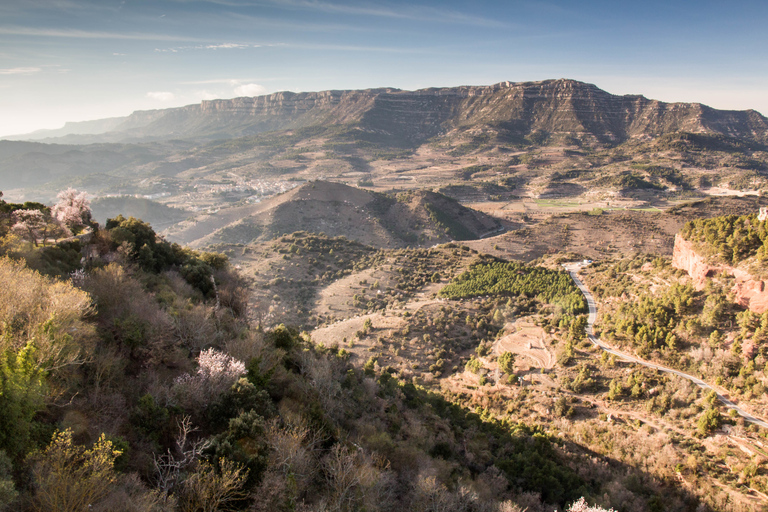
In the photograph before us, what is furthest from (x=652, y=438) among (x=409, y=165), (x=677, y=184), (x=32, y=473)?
(x=409, y=165)

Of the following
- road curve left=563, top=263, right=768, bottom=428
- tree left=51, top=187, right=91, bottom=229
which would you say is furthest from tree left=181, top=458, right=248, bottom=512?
road curve left=563, top=263, right=768, bottom=428

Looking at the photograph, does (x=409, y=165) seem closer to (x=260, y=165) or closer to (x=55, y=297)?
(x=260, y=165)

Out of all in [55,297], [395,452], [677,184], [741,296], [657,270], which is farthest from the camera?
[677,184]

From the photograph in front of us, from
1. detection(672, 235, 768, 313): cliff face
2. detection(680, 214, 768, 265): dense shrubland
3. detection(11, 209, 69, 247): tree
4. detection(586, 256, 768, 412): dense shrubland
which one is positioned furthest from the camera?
detection(680, 214, 768, 265): dense shrubland

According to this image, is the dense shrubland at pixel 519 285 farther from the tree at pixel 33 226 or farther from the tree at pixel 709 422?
the tree at pixel 33 226

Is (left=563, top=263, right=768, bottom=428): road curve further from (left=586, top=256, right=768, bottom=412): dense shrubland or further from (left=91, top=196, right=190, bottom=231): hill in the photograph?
(left=91, top=196, right=190, bottom=231): hill

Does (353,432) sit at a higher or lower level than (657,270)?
lower

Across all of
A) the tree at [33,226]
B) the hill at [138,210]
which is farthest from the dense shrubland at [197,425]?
the hill at [138,210]
